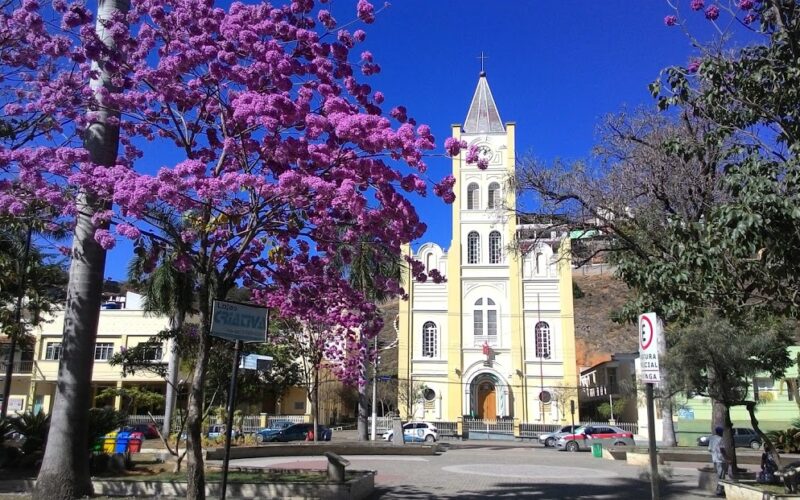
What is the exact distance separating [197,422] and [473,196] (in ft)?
137

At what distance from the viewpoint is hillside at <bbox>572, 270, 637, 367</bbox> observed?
78938 mm

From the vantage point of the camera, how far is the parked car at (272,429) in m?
34.2

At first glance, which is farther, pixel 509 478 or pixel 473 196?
pixel 473 196

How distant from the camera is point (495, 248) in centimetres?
4991

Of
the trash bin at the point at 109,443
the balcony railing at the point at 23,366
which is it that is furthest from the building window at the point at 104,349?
the trash bin at the point at 109,443

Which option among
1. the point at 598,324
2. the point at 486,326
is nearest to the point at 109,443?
the point at 486,326

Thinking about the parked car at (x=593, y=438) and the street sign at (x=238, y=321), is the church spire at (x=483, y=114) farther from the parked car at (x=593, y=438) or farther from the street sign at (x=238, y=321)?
the street sign at (x=238, y=321)

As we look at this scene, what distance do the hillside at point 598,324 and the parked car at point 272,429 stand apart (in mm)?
43576

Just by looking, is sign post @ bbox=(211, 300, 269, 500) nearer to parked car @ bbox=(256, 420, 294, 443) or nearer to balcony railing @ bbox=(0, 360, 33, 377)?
parked car @ bbox=(256, 420, 294, 443)

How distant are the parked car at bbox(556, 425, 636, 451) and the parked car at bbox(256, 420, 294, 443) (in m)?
14.9

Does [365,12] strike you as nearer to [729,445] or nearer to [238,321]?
[238,321]

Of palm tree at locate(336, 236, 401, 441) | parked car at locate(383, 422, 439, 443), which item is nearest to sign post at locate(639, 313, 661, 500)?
palm tree at locate(336, 236, 401, 441)

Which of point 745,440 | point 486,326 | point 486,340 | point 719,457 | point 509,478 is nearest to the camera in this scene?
point 719,457

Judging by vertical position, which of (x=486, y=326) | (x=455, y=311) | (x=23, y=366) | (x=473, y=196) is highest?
(x=473, y=196)
